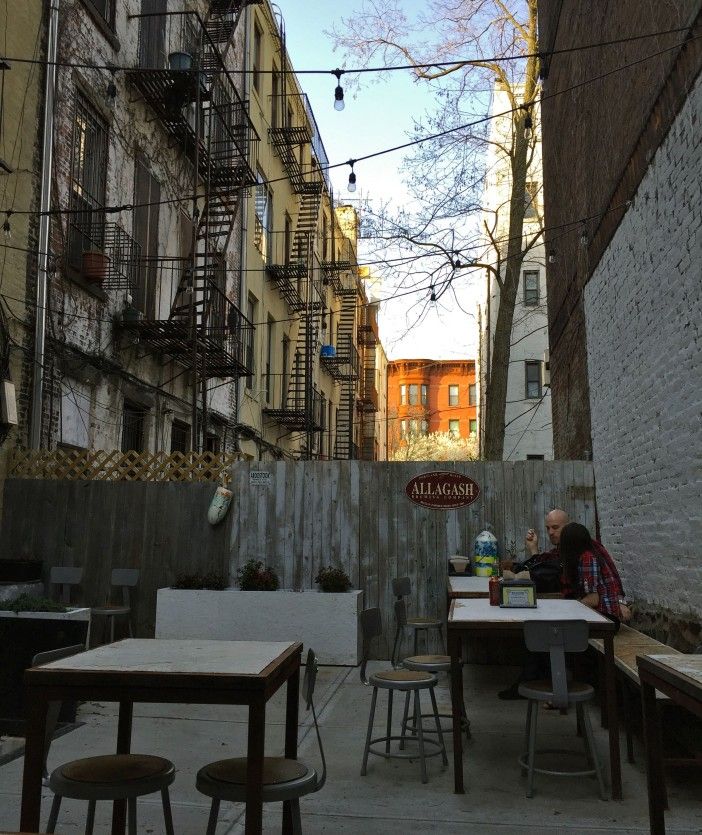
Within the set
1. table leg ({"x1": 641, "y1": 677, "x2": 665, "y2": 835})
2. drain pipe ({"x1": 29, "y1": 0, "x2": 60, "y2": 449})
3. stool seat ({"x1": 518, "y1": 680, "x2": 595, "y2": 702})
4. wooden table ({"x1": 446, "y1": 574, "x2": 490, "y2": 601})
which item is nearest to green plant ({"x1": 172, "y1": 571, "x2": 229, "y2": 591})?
drain pipe ({"x1": 29, "y1": 0, "x2": 60, "y2": 449})

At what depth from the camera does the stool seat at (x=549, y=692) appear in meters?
5.09

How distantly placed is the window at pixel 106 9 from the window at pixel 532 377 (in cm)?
1943

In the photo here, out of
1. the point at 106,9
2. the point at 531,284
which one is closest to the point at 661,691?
the point at 106,9

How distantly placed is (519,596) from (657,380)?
2.94 metres

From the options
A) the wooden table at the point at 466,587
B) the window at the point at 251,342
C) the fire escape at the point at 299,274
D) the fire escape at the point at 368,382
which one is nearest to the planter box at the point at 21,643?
the wooden table at the point at 466,587

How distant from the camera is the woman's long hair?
272 inches

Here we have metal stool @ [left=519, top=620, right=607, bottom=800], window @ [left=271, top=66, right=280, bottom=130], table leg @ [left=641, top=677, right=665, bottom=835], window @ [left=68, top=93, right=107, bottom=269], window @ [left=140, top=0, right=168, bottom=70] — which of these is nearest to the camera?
table leg @ [left=641, top=677, right=665, bottom=835]

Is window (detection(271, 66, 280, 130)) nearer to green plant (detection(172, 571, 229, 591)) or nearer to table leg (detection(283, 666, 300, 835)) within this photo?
green plant (detection(172, 571, 229, 591))

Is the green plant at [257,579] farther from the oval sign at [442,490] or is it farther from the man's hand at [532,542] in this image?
the man's hand at [532,542]

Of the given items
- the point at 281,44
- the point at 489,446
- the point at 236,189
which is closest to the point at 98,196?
the point at 236,189

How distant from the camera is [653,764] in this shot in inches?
154

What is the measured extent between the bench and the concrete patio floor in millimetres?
248

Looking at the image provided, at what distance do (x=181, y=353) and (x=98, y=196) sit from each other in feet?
9.33

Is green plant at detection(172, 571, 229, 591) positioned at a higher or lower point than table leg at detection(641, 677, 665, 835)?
higher
